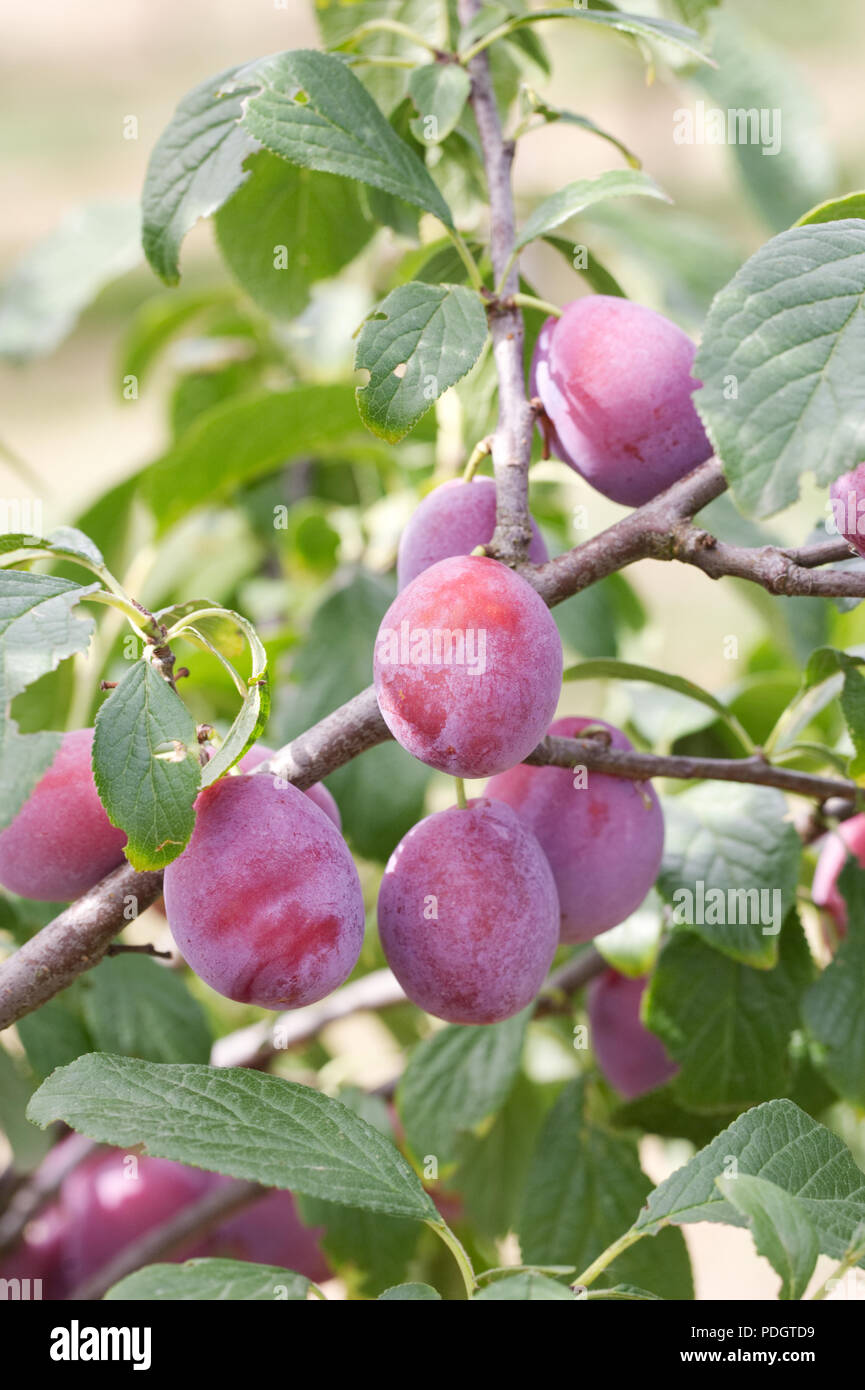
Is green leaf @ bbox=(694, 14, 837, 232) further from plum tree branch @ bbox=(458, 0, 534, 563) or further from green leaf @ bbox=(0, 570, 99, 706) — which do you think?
green leaf @ bbox=(0, 570, 99, 706)

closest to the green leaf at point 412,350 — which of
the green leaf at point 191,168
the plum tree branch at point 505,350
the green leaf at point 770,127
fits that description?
the plum tree branch at point 505,350

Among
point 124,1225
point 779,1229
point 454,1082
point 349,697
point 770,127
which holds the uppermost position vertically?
point 770,127

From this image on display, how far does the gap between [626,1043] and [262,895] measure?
1.35 feet

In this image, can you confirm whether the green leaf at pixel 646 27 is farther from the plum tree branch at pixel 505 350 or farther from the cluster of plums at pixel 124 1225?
the cluster of plums at pixel 124 1225

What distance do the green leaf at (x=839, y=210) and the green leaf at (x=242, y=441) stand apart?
0.38 meters

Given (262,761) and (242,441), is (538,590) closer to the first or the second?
(262,761)

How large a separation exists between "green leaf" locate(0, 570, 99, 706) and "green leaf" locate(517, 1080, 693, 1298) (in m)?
0.50

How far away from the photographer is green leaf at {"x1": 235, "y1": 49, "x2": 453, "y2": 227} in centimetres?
50

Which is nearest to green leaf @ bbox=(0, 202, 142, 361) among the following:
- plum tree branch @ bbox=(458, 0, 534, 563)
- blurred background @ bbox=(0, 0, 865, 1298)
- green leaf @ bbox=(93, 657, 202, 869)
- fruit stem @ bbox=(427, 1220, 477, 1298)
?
blurred background @ bbox=(0, 0, 865, 1298)

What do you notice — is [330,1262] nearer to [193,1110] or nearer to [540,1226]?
[540,1226]

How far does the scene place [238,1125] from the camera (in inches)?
17.0

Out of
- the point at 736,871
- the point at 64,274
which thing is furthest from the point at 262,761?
the point at 64,274

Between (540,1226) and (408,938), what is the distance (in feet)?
1.20

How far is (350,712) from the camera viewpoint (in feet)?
1.58
